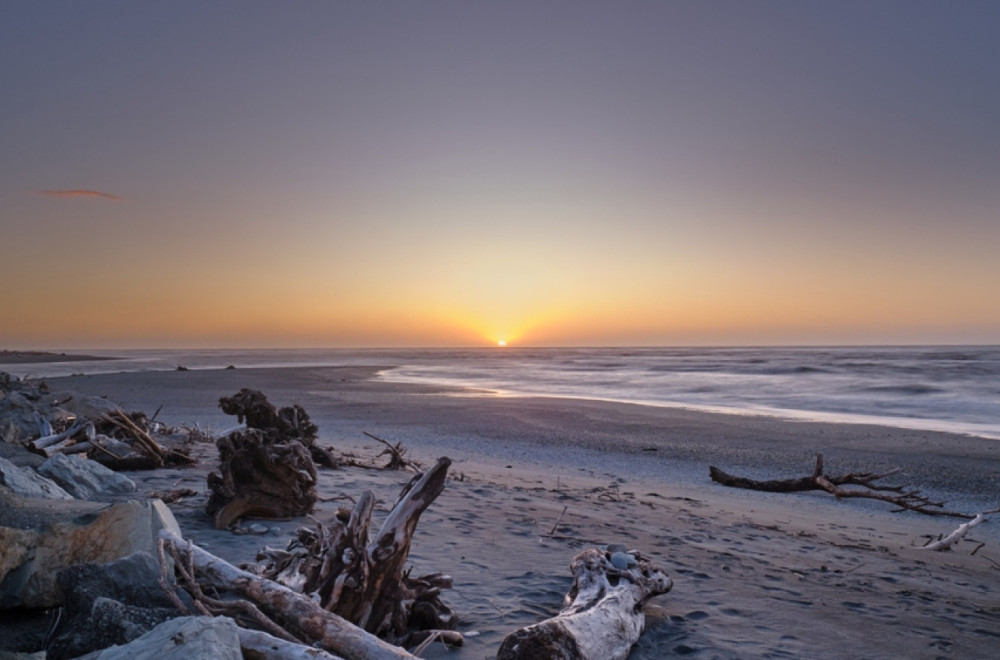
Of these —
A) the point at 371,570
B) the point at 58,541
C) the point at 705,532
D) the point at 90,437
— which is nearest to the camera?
the point at 58,541

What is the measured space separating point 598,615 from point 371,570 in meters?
1.24

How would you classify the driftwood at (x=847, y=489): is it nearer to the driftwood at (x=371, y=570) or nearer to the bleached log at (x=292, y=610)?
the driftwood at (x=371, y=570)

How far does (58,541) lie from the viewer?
10.9ft

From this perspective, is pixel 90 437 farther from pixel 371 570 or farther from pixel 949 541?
pixel 949 541

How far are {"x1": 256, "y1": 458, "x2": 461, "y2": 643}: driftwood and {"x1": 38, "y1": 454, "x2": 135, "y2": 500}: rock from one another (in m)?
3.27

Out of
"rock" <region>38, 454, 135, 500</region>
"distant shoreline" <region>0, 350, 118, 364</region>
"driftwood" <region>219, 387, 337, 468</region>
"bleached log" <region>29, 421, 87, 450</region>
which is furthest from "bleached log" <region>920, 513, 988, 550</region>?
"distant shoreline" <region>0, 350, 118, 364</region>

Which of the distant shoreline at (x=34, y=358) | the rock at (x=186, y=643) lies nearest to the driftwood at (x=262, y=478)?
the rock at (x=186, y=643)

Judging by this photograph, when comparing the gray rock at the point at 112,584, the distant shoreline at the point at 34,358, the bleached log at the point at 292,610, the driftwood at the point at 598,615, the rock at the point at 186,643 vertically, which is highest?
the rock at the point at 186,643

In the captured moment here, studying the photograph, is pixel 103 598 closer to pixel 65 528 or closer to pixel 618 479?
pixel 65 528

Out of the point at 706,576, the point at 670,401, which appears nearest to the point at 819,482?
the point at 706,576

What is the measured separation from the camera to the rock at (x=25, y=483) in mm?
4430

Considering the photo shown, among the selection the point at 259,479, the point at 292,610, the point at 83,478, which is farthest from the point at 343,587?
the point at 83,478

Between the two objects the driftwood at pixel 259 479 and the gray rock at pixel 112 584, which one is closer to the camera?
the gray rock at pixel 112 584

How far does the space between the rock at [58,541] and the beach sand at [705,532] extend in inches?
55.3
